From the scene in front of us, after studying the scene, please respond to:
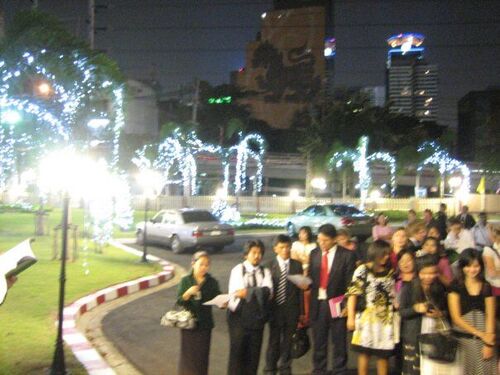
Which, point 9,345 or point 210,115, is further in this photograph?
point 210,115

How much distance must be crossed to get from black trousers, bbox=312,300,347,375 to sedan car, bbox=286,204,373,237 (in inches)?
605

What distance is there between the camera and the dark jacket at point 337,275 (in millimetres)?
6184

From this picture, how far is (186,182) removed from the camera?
1668 inches

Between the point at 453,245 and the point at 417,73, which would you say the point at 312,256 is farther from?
the point at 417,73

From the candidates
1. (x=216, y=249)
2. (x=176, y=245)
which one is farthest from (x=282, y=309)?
(x=216, y=249)

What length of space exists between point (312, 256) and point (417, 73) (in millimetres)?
103241

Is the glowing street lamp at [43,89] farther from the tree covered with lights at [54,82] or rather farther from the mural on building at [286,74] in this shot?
the mural on building at [286,74]

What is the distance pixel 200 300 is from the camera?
5.55 metres

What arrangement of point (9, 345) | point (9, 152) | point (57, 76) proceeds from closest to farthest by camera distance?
point (9, 345) < point (57, 76) < point (9, 152)

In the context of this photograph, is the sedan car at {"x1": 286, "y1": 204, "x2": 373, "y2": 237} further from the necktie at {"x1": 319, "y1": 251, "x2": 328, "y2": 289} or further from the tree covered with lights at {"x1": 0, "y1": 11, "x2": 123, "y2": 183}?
the necktie at {"x1": 319, "y1": 251, "x2": 328, "y2": 289}

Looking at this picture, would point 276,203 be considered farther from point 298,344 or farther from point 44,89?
point 298,344

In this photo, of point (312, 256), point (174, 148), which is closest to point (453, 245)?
point (312, 256)

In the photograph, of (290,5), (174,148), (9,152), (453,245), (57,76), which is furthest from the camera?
(290,5)

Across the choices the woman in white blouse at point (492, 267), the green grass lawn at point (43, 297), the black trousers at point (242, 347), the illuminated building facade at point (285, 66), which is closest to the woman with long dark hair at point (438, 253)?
the woman in white blouse at point (492, 267)
